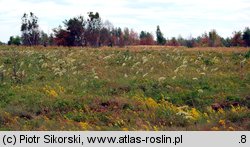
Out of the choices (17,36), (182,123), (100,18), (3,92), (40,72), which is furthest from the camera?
(100,18)

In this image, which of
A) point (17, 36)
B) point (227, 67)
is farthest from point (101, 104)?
point (17, 36)

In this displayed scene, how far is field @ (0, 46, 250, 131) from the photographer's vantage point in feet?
35.4

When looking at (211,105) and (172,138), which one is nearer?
(172,138)

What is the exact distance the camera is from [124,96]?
14.0 meters

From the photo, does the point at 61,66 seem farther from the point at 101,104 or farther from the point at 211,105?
the point at 211,105

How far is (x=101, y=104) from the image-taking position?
1293 centimetres

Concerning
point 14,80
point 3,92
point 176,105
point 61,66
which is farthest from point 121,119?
point 61,66

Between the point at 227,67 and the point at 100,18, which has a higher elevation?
the point at 100,18

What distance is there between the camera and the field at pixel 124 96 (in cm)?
1078

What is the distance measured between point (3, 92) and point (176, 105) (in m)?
5.94

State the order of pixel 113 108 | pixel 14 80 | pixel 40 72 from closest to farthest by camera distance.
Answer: pixel 113 108 → pixel 14 80 → pixel 40 72

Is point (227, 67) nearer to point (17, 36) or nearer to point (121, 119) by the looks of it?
point (121, 119)

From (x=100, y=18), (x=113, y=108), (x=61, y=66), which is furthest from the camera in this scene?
(x=100, y=18)

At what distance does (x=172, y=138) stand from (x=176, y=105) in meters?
4.59
